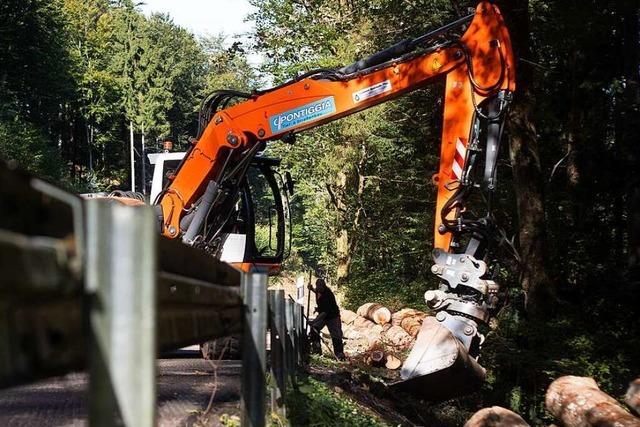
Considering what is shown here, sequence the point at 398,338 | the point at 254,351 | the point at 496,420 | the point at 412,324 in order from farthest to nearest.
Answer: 1. the point at 412,324
2. the point at 398,338
3. the point at 496,420
4. the point at 254,351

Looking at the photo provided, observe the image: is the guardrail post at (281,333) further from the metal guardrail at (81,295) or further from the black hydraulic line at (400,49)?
the black hydraulic line at (400,49)

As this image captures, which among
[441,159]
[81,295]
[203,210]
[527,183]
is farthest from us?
[527,183]

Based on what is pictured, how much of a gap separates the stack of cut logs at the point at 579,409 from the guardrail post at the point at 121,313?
6.90 meters

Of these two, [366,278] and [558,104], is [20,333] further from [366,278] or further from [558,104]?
[366,278]

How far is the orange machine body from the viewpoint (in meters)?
8.94

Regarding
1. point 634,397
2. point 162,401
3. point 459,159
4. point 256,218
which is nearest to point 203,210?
point 256,218

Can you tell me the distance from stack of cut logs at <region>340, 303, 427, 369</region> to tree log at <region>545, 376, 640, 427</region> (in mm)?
6587

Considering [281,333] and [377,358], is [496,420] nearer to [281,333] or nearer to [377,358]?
[281,333]

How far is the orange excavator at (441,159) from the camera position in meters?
7.88

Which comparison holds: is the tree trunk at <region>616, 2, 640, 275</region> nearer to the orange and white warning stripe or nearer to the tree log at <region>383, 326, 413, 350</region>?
the tree log at <region>383, 326, 413, 350</region>

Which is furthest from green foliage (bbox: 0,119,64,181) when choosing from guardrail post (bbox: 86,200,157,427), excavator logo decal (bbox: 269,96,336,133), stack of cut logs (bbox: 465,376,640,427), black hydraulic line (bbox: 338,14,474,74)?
guardrail post (bbox: 86,200,157,427)

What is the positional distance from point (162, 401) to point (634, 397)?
5220 mm

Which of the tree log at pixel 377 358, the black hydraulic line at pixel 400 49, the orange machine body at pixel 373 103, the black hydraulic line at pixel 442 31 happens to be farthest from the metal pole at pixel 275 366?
the tree log at pixel 377 358

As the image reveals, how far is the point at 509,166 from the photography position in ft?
64.9
